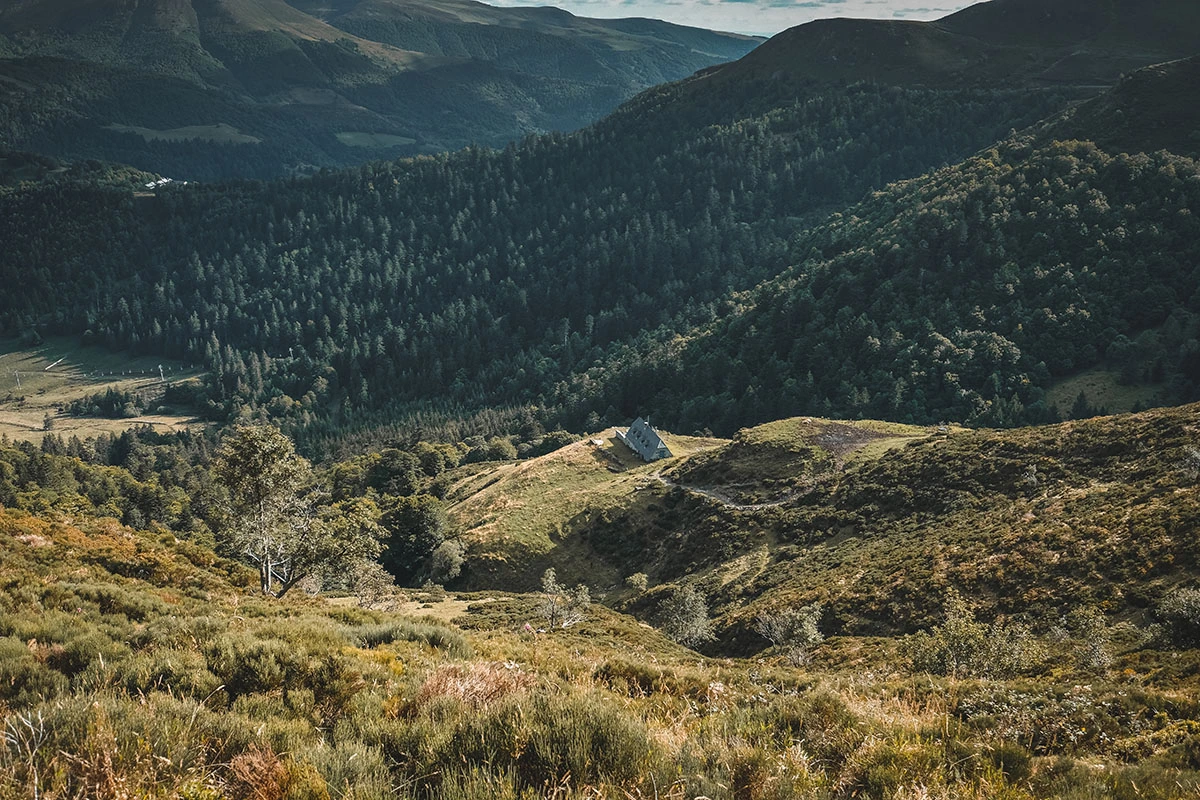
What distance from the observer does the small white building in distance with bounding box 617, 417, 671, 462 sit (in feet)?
274

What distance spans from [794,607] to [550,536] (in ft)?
111

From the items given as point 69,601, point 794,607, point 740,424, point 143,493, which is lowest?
point 143,493

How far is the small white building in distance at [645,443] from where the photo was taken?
83.4 meters

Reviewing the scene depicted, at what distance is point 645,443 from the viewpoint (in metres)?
85.6

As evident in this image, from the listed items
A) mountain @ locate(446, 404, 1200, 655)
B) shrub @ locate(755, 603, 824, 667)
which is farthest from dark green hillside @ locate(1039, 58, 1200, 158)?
shrub @ locate(755, 603, 824, 667)

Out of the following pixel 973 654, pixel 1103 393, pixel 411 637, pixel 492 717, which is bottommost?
pixel 1103 393

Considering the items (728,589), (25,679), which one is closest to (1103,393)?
(728,589)

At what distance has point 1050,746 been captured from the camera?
9336 millimetres

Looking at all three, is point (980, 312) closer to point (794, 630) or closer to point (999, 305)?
point (999, 305)

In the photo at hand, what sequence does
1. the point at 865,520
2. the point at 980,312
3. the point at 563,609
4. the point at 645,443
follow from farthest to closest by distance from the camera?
1. the point at 980,312
2. the point at 645,443
3. the point at 865,520
4. the point at 563,609

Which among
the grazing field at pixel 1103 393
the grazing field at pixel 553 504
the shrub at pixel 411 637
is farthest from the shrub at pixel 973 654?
the grazing field at pixel 1103 393

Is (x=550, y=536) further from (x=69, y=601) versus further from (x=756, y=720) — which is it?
(x=756, y=720)

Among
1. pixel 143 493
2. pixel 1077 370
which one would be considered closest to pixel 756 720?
pixel 143 493

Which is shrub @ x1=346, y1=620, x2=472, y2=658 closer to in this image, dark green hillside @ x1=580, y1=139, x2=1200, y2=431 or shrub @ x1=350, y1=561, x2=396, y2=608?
shrub @ x1=350, y1=561, x2=396, y2=608
